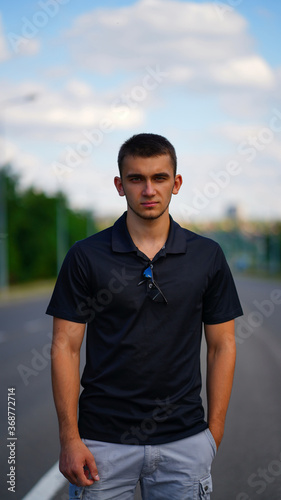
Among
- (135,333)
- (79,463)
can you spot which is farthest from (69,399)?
(135,333)

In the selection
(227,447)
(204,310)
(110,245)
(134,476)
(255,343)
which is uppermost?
(110,245)

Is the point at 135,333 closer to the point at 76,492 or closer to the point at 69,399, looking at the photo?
the point at 69,399

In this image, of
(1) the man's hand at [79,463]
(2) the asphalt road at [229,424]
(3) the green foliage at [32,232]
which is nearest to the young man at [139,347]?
(1) the man's hand at [79,463]

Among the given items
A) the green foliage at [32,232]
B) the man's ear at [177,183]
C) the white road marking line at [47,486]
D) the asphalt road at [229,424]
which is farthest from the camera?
the green foliage at [32,232]

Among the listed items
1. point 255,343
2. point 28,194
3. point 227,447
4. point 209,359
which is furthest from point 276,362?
point 28,194

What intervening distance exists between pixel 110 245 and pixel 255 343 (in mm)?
12617

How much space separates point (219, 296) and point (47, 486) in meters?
2.78

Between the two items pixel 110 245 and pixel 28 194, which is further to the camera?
pixel 28 194

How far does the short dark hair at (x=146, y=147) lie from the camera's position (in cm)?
266

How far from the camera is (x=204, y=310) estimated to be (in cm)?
275

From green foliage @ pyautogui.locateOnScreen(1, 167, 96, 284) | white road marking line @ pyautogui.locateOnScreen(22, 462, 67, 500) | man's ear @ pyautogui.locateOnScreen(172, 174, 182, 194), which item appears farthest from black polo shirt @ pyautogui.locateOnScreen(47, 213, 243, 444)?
green foliage @ pyautogui.locateOnScreen(1, 167, 96, 284)

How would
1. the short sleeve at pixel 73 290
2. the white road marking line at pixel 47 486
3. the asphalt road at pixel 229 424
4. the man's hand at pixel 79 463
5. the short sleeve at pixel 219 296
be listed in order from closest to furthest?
the man's hand at pixel 79 463, the short sleeve at pixel 73 290, the short sleeve at pixel 219 296, the white road marking line at pixel 47 486, the asphalt road at pixel 229 424

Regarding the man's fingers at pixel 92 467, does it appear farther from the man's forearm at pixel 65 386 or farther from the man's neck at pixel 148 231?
the man's neck at pixel 148 231

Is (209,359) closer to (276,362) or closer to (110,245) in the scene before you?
(110,245)
